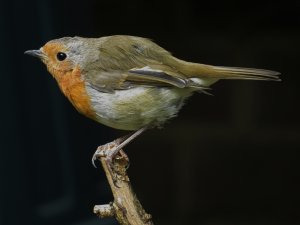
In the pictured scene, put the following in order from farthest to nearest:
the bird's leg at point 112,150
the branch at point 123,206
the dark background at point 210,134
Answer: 1. the dark background at point 210,134
2. the bird's leg at point 112,150
3. the branch at point 123,206

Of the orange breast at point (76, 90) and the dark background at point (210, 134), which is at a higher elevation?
the orange breast at point (76, 90)

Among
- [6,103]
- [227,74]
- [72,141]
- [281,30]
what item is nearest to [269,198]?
[281,30]

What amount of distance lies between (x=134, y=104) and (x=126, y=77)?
0.28ft

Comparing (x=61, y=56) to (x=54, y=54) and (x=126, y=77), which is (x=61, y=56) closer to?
(x=54, y=54)

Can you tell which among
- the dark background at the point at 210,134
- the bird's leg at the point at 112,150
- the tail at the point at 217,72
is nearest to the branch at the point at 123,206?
the bird's leg at the point at 112,150

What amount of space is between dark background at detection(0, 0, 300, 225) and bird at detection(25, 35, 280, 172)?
2.86 ft

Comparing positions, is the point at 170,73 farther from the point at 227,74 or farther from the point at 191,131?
the point at 191,131

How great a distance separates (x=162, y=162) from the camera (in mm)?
4738

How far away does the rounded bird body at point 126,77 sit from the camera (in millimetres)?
2682

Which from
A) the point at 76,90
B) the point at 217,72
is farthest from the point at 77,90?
the point at 217,72

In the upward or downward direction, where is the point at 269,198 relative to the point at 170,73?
downward

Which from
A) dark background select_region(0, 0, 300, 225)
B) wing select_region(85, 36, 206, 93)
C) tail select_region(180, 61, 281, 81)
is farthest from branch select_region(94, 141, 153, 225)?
dark background select_region(0, 0, 300, 225)

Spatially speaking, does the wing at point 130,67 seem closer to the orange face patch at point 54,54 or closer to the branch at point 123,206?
the orange face patch at point 54,54

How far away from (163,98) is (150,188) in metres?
2.25
